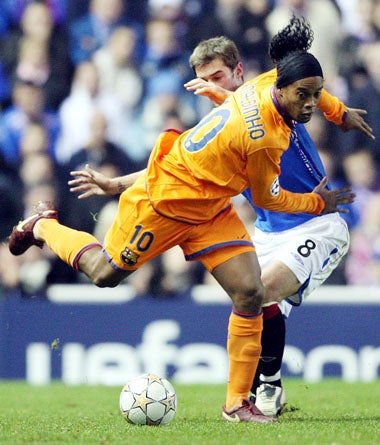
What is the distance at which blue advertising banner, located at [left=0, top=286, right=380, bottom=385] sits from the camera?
991cm

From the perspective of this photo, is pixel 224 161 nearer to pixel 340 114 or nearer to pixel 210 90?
pixel 210 90

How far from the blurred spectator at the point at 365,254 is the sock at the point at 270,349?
3979 mm

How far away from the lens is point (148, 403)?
5.62 m

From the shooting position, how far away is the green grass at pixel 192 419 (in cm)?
487

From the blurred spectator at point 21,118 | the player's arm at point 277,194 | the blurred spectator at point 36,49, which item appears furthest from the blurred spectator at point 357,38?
the player's arm at point 277,194

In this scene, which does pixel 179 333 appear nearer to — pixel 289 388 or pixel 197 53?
pixel 289 388

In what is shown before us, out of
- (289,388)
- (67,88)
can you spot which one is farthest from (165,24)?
(289,388)

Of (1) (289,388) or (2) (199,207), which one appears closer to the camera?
(2) (199,207)

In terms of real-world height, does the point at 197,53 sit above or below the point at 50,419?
above

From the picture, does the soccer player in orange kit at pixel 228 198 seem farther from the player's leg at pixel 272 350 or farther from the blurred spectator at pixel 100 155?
the blurred spectator at pixel 100 155

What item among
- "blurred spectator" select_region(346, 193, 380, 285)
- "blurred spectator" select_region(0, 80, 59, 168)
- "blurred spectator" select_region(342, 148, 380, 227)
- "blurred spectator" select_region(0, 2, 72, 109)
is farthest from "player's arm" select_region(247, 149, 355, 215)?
"blurred spectator" select_region(0, 2, 72, 109)

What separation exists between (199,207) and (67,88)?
6.11m

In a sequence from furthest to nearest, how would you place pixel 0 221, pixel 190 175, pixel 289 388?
1. pixel 0 221
2. pixel 289 388
3. pixel 190 175

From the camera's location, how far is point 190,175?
5602 mm
